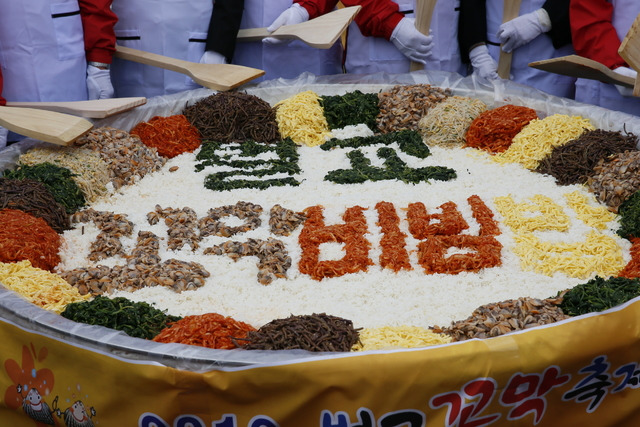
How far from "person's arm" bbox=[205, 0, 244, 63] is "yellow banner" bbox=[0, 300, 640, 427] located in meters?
4.13

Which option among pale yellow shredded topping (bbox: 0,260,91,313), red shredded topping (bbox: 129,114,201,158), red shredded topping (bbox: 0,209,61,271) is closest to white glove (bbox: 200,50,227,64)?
red shredded topping (bbox: 129,114,201,158)

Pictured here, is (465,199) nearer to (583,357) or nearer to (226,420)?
(583,357)

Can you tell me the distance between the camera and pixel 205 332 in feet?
9.64

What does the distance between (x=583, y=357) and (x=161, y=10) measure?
518 cm

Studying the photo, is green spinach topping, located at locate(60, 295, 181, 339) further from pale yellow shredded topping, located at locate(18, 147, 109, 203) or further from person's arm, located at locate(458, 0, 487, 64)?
person's arm, located at locate(458, 0, 487, 64)

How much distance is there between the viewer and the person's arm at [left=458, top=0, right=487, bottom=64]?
21.6ft

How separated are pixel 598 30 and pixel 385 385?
4.54 metres

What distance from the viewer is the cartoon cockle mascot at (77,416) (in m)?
Answer: 2.76

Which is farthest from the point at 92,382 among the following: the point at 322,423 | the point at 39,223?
the point at 39,223

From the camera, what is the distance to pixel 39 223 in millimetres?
4195

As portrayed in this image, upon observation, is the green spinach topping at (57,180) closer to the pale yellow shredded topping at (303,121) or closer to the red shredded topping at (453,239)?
the pale yellow shredded topping at (303,121)

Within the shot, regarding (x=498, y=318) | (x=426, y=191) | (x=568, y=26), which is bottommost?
(x=426, y=191)

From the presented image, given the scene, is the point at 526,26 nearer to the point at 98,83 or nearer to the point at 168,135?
the point at 168,135

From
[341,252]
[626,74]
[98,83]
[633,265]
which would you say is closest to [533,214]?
[633,265]
